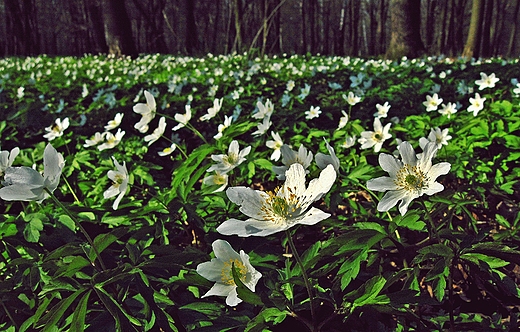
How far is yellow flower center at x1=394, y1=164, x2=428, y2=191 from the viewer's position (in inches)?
53.4

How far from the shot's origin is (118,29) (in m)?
12.6

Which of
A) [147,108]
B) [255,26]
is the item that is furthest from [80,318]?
[255,26]

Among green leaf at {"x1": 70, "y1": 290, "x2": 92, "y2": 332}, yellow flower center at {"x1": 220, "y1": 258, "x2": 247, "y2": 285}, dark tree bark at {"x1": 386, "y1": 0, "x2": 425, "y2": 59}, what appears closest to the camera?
green leaf at {"x1": 70, "y1": 290, "x2": 92, "y2": 332}

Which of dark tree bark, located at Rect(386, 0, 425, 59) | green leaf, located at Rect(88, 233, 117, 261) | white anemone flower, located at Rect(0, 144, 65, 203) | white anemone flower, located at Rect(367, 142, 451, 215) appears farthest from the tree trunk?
white anemone flower, located at Rect(0, 144, 65, 203)

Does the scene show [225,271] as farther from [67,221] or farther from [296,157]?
[67,221]

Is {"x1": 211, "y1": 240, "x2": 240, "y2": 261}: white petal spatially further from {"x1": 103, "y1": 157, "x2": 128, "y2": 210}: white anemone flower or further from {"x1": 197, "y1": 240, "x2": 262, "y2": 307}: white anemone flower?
{"x1": 103, "y1": 157, "x2": 128, "y2": 210}: white anemone flower

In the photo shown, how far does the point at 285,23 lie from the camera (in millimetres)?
22375

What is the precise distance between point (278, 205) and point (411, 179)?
48cm

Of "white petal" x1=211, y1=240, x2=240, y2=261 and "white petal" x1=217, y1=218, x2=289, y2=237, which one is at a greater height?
"white petal" x1=217, y1=218, x2=289, y2=237

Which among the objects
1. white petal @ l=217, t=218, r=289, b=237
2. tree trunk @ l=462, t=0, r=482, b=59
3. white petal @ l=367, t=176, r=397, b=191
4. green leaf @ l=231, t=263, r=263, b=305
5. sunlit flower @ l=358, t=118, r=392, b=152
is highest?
tree trunk @ l=462, t=0, r=482, b=59

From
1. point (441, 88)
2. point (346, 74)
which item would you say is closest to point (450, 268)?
point (441, 88)

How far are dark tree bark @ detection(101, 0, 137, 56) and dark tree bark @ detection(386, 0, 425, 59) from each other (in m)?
7.13

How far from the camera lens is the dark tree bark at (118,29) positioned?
40.4ft

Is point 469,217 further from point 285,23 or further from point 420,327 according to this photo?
point 285,23
